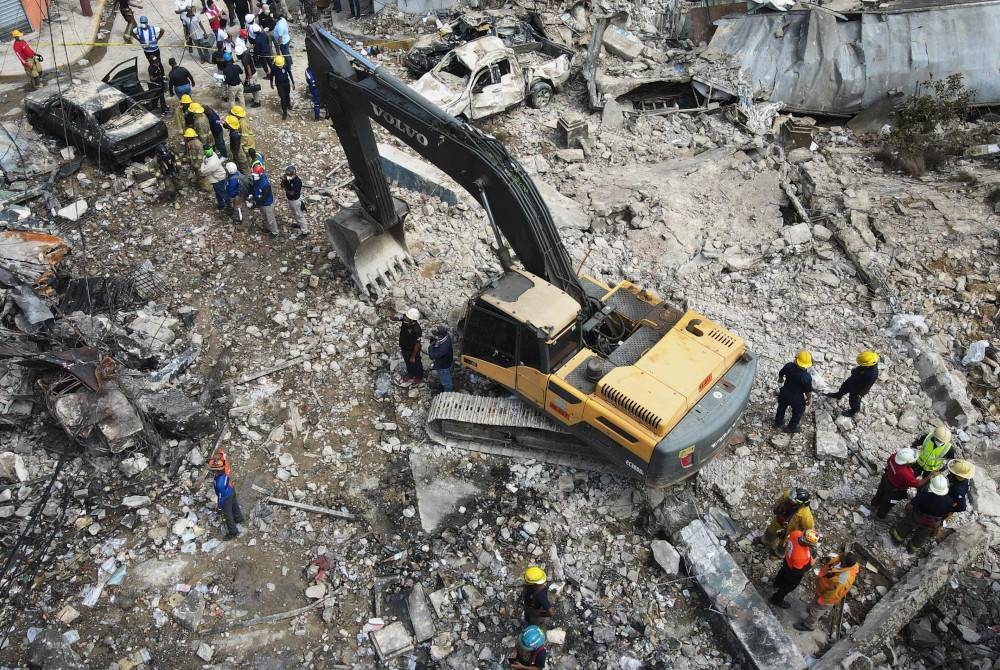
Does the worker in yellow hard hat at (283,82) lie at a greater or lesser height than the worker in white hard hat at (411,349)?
greater

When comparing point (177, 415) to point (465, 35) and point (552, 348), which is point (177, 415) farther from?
point (465, 35)

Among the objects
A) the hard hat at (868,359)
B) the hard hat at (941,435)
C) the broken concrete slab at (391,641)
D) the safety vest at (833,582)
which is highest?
the hard hat at (868,359)

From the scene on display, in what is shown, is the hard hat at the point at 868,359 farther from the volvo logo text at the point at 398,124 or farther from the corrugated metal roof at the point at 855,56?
the corrugated metal roof at the point at 855,56

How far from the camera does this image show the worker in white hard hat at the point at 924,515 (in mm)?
6660

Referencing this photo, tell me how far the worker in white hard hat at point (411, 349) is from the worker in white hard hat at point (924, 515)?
17.1 feet

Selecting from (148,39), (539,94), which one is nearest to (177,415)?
(148,39)

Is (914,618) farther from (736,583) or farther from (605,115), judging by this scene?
Answer: (605,115)

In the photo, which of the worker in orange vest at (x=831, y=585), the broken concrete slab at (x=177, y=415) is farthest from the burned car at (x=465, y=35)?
the worker in orange vest at (x=831, y=585)

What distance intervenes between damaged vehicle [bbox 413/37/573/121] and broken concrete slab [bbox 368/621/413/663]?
8713 mm

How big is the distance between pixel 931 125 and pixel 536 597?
1136 cm

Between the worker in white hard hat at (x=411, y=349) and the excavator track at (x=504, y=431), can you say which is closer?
the excavator track at (x=504, y=431)

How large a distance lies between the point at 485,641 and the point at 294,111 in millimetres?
10266

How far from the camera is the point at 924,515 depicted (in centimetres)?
681

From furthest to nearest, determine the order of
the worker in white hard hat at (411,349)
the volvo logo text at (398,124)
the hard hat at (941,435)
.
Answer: the worker in white hard hat at (411,349)
the volvo logo text at (398,124)
the hard hat at (941,435)
